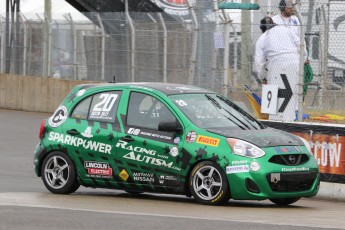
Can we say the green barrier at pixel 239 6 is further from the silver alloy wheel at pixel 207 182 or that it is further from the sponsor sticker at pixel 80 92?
the silver alloy wheel at pixel 207 182

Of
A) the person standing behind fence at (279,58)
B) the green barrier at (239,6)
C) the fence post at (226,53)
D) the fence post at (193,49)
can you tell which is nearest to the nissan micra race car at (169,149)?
the person standing behind fence at (279,58)

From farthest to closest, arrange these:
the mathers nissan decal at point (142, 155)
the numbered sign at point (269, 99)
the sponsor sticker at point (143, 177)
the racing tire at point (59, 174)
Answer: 1. the numbered sign at point (269, 99)
2. the racing tire at point (59, 174)
3. the sponsor sticker at point (143, 177)
4. the mathers nissan decal at point (142, 155)

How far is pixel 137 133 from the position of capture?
43.0 ft

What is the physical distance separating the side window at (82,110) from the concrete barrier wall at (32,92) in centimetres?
1471

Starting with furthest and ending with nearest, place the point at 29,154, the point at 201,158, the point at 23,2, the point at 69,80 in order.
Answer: the point at 23,2 < the point at 69,80 < the point at 29,154 < the point at 201,158

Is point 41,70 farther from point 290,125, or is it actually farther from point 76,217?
point 76,217

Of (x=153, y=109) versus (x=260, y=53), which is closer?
(x=153, y=109)

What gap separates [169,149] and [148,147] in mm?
291

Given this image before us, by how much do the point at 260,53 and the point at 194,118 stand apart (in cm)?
494

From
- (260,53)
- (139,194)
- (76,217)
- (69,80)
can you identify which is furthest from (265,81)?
(69,80)

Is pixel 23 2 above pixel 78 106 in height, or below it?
above

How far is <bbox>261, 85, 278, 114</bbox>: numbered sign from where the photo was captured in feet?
54.4

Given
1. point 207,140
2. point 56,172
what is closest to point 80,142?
point 56,172

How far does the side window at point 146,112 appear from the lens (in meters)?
13.1
